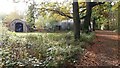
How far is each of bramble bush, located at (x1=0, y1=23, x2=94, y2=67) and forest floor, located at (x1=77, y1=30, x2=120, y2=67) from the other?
0.12 m

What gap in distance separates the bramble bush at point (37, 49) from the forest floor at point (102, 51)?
121mm

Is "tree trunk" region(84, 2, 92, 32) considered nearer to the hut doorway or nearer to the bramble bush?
the bramble bush

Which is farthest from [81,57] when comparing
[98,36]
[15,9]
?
[15,9]

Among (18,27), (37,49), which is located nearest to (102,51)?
(37,49)

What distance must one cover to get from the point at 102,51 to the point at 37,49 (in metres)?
0.84

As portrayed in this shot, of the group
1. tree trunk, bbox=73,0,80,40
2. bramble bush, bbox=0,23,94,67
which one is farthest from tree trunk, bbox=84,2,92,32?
bramble bush, bbox=0,23,94,67

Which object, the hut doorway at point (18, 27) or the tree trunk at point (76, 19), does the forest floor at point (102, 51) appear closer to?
the tree trunk at point (76, 19)

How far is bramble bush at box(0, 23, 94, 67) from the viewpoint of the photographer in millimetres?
2562

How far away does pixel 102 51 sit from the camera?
2.86m

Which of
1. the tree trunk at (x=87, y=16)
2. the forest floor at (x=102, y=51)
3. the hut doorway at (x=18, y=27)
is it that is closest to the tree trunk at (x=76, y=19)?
the tree trunk at (x=87, y=16)

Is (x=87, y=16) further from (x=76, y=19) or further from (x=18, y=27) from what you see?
(x=18, y=27)

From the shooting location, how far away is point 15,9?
273 centimetres

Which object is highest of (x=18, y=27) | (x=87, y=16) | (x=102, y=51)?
(x=87, y=16)

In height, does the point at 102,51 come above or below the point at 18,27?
below
